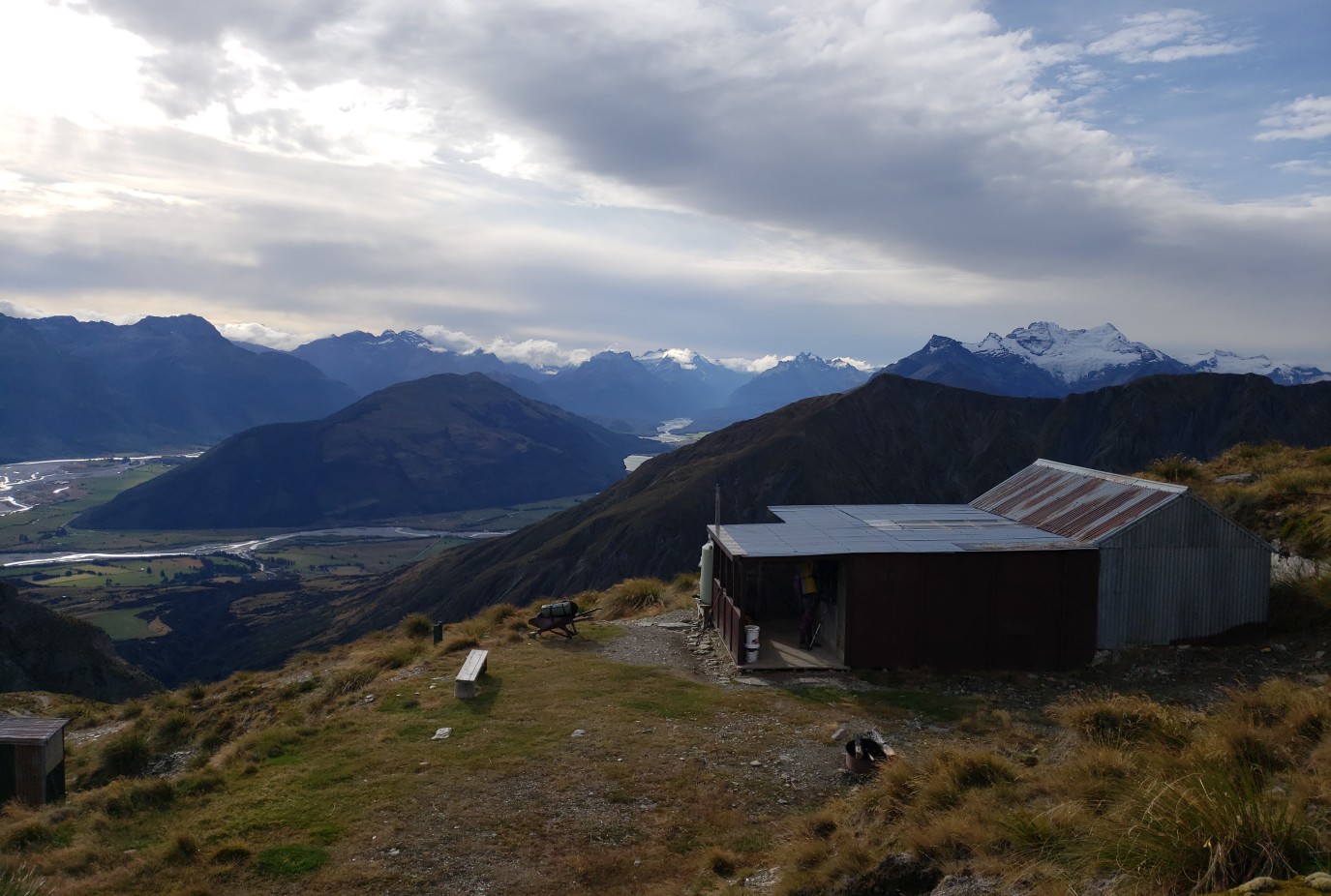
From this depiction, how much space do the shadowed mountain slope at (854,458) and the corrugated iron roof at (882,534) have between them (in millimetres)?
66971

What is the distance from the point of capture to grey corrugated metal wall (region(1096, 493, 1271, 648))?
18938 mm

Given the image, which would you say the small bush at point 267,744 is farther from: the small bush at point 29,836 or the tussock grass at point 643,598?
the tussock grass at point 643,598

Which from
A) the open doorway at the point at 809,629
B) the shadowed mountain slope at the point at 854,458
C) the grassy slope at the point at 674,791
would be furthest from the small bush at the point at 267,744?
the shadowed mountain slope at the point at 854,458

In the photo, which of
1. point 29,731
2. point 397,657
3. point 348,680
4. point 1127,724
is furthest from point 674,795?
point 29,731

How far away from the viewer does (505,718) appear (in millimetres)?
15469

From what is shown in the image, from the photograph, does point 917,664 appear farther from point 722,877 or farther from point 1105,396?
point 1105,396

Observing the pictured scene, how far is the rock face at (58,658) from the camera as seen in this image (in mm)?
43031

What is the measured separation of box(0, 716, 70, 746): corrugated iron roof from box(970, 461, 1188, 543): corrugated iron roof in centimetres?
2151

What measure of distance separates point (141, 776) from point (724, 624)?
13.2 meters

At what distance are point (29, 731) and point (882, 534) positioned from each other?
1851 cm

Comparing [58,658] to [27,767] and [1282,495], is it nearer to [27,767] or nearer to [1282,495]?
[27,767]

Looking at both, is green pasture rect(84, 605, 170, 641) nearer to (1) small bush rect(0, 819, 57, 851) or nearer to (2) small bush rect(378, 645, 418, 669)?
(2) small bush rect(378, 645, 418, 669)

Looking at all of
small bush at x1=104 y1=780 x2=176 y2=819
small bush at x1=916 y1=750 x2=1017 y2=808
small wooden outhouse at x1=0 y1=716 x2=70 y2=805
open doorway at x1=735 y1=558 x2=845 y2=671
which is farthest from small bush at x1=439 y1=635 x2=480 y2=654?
small bush at x1=916 y1=750 x2=1017 y2=808

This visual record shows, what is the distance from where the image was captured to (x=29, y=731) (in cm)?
1434
